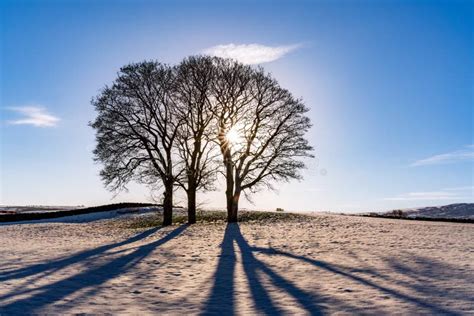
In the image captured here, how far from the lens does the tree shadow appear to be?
907 cm

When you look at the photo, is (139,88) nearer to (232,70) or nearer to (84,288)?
(232,70)

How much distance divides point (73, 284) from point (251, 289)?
5022mm

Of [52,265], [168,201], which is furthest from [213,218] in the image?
[52,265]

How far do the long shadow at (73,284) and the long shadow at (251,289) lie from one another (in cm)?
330

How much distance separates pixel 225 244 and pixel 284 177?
12.3 m

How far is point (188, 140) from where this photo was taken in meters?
30.2

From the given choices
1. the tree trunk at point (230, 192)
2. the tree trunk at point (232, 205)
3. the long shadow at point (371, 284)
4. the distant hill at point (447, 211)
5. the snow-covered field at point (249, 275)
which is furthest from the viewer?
the distant hill at point (447, 211)

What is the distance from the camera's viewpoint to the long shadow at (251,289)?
9172mm

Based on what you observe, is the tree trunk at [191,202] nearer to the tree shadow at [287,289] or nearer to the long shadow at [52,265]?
the long shadow at [52,265]

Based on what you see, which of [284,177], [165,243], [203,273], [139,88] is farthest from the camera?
[284,177]

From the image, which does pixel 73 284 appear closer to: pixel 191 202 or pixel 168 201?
pixel 168 201

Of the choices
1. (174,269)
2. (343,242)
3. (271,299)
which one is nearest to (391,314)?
(271,299)

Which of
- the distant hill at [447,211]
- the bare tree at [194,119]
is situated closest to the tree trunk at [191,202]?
the bare tree at [194,119]

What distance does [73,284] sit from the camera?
11.9m
